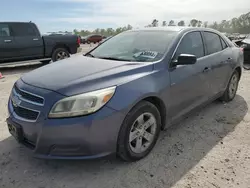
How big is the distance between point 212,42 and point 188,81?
1320mm

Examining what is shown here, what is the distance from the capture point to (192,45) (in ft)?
12.4

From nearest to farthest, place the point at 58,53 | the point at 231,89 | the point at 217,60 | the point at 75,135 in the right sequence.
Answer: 1. the point at 75,135
2. the point at 217,60
3. the point at 231,89
4. the point at 58,53

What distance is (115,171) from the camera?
274 cm

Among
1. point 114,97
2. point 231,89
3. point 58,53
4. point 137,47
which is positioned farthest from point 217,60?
point 58,53

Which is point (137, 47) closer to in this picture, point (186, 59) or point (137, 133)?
point (186, 59)

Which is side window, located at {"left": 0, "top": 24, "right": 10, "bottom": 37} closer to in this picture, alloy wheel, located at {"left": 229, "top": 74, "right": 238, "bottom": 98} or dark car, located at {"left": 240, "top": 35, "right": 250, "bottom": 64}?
alloy wheel, located at {"left": 229, "top": 74, "right": 238, "bottom": 98}

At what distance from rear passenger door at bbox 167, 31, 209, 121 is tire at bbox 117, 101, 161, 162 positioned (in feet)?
1.14

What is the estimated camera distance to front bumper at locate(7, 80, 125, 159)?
92.4 inches

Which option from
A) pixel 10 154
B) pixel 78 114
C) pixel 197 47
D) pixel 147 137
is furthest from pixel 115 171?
pixel 197 47

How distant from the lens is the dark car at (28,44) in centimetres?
888

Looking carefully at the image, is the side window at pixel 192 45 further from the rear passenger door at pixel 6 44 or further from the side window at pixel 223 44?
the rear passenger door at pixel 6 44

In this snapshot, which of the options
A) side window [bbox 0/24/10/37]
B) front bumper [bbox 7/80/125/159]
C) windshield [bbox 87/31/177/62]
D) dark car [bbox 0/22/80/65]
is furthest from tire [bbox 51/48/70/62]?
front bumper [bbox 7/80/125/159]

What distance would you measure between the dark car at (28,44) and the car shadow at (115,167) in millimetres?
6416

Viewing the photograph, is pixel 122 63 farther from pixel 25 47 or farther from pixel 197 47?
pixel 25 47
